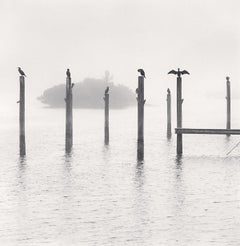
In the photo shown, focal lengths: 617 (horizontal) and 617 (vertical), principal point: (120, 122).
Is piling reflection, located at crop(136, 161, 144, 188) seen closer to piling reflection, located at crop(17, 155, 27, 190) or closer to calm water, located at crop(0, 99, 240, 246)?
calm water, located at crop(0, 99, 240, 246)

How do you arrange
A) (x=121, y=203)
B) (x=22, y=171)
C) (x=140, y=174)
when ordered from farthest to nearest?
(x=22, y=171), (x=140, y=174), (x=121, y=203)

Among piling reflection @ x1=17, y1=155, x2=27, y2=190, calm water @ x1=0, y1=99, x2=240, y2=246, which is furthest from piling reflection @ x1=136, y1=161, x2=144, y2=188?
piling reflection @ x1=17, y1=155, x2=27, y2=190

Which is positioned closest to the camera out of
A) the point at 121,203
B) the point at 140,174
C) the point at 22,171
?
the point at 121,203

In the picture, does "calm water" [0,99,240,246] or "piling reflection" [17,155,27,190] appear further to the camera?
"piling reflection" [17,155,27,190]

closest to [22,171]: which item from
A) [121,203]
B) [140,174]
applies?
[140,174]

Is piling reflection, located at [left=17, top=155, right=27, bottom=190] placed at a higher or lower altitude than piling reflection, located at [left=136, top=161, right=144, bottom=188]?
lower

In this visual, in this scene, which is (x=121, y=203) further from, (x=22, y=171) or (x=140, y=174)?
(x=22, y=171)

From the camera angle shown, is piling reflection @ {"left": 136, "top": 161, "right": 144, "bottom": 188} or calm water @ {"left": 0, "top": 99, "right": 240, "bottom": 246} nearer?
calm water @ {"left": 0, "top": 99, "right": 240, "bottom": 246}

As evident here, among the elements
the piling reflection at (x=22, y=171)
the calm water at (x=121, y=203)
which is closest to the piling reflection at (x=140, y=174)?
the calm water at (x=121, y=203)

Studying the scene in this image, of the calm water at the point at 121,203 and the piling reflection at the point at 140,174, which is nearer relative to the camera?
the calm water at the point at 121,203

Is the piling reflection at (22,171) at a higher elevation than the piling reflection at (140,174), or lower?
lower

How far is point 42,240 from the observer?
1116 cm

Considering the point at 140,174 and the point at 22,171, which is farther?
the point at 22,171

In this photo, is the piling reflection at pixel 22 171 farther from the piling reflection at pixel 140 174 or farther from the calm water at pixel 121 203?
the piling reflection at pixel 140 174
